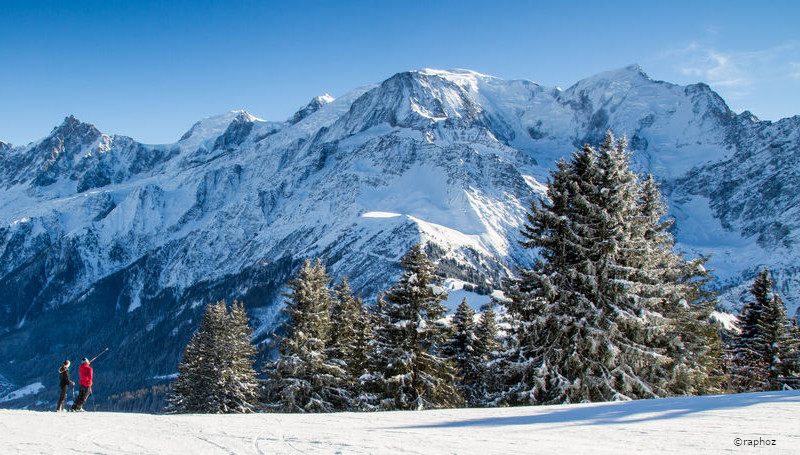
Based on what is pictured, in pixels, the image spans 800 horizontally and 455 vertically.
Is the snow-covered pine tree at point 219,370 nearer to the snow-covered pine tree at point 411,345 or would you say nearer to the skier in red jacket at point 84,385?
the snow-covered pine tree at point 411,345

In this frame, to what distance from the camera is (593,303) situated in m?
19.1

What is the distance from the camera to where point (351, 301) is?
1355 inches

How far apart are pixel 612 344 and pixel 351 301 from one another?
19.4m

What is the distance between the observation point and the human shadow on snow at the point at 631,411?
462 inches

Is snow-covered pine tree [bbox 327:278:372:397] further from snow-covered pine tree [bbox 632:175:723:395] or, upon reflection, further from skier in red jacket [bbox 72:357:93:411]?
snow-covered pine tree [bbox 632:175:723:395]

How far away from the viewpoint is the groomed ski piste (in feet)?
29.6

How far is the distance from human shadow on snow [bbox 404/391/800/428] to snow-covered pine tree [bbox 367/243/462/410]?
10743 mm

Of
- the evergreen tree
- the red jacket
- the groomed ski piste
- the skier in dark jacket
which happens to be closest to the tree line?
the evergreen tree

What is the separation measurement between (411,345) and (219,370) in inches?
766

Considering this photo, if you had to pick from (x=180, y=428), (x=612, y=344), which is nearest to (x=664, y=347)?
(x=612, y=344)

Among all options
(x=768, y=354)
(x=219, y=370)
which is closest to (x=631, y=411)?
(x=768, y=354)

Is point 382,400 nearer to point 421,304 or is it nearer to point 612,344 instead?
point 421,304

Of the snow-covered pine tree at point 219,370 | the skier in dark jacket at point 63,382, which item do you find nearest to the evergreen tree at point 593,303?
the skier in dark jacket at point 63,382

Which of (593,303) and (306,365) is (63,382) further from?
(593,303)
